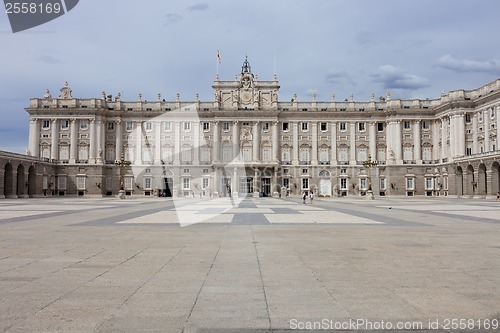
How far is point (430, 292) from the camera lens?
752cm

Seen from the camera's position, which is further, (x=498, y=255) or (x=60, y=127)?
(x=60, y=127)

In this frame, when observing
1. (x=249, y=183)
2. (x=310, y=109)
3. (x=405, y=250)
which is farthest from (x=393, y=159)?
(x=405, y=250)

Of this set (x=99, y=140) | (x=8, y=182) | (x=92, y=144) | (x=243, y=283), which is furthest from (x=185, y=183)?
(x=243, y=283)

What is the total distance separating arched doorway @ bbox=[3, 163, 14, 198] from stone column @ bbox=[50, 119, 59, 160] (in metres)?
16.5

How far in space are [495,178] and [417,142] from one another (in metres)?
20.6

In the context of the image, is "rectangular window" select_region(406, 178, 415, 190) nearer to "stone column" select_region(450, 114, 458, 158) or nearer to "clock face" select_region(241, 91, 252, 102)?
"stone column" select_region(450, 114, 458, 158)

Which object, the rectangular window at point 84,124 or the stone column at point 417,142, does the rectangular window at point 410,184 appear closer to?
the stone column at point 417,142

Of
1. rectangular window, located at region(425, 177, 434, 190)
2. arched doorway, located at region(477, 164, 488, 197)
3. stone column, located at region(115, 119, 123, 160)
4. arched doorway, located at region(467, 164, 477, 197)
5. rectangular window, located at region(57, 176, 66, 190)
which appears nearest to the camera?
arched doorway, located at region(477, 164, 488, 197)

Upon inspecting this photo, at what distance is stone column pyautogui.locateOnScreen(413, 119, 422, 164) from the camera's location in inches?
3189

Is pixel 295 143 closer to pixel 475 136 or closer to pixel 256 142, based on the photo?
pixel 256 142

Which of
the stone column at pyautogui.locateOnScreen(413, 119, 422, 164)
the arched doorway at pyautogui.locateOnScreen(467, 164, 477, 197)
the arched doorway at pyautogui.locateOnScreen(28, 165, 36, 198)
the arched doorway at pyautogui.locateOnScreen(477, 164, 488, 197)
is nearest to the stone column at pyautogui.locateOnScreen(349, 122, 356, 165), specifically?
the stone column at pyautogui.locateOnScreen(413, 119, 422, 164)

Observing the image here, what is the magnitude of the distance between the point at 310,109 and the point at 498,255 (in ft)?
242

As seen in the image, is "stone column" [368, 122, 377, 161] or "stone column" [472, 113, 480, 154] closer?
"stone column" [472, 113, 480, 154]

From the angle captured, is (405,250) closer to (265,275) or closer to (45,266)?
(265,275)
